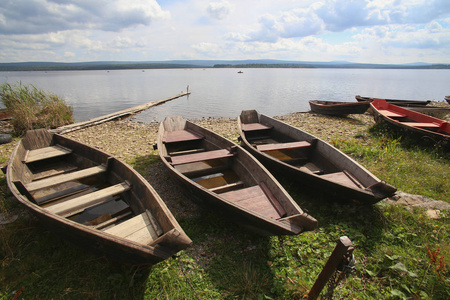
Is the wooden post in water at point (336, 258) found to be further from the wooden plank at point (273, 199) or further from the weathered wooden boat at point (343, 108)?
the weathered wooden boat at point (343, 108)

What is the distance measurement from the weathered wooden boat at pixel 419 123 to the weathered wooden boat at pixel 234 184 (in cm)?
703

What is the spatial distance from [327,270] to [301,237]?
5.38 ft

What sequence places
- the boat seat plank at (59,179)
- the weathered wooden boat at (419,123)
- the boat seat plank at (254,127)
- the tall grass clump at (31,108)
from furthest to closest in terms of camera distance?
1. the tall grass clump at (31,108)
2. the boat seat plank at (254,127)
3. the weathered wooden boat at (419,123)
4. the boat seat plank at (59,179)

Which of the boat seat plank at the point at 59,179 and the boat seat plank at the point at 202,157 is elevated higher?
the boat seat plank at the point at 202,157

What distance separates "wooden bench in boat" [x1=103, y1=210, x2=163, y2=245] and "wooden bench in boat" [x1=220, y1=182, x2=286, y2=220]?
1317 mm

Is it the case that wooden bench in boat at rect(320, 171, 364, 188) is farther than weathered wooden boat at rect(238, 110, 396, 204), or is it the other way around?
wooden bench in boat at rect(320, 171, 364, 188)

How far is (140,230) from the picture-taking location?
11.2 ft

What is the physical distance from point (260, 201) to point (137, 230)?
2.15m

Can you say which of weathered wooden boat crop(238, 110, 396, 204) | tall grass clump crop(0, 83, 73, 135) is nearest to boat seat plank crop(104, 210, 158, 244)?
weathered wooden boat crop(238, 110, 396, 204)

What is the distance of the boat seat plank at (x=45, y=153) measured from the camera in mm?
6184

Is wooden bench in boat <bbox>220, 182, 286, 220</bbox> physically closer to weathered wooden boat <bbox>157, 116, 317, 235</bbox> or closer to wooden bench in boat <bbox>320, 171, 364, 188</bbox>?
weathered wooden boat <bbox>157, 116, 317, 235</bbox>

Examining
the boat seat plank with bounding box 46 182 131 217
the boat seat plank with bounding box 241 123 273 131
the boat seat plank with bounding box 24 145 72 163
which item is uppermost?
the boat seat plank with bounding box 241 123 273 131

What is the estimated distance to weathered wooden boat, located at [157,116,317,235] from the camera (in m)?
3.41

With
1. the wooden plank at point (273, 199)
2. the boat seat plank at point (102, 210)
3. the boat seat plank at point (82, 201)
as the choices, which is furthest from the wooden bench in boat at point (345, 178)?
the boat seat plank at point (102, 210)
